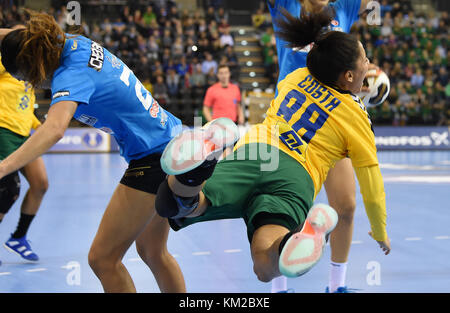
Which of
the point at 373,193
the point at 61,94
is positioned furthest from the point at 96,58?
the point at 373,193

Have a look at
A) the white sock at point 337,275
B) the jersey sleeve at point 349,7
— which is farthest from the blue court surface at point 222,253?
the jersey sleeve at point 349,7

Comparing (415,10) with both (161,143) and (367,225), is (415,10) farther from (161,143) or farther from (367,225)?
(161,143)

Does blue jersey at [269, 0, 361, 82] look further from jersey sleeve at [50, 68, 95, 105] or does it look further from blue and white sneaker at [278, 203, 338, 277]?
blue and white sneaker at [278, 203, 338, 277]

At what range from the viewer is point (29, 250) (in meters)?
4.50

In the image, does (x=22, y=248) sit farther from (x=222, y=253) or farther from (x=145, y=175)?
(x=145, y=175)

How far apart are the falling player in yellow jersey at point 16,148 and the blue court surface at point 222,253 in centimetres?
20

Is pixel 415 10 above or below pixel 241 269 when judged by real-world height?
above

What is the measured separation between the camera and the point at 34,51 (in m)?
2.38

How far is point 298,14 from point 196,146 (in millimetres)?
1791

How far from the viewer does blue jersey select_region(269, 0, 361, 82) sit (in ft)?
11.4

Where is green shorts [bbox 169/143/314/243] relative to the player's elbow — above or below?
below

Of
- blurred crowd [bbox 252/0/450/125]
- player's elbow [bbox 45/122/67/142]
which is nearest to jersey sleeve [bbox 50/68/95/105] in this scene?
player's elbow [bbox 45/122/67/142]
